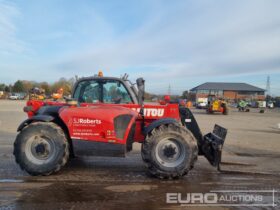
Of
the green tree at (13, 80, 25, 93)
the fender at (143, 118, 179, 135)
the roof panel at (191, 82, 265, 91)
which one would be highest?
the roof panel at (191, 82, 265, 91)

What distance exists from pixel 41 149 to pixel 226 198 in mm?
3636

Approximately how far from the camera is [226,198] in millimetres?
5109

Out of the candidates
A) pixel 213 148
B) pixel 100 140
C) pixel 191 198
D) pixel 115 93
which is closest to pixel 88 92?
pixel 115 93

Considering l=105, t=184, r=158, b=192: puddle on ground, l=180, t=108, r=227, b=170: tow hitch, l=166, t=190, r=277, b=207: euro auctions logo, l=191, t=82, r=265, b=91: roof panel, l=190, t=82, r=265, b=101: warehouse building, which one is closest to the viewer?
l=166, t=190, r=277, b=207: euro auctions logo

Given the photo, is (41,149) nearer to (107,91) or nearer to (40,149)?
(40,149)

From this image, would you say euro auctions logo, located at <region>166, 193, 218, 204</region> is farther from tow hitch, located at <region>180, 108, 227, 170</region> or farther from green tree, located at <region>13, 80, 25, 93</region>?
green tree, located at <region>13, 80, 25, 93</region>

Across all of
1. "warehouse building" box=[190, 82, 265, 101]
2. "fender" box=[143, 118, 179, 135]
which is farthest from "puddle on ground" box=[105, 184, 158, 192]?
"warehouse building" box=[190, 82, 265, 101]

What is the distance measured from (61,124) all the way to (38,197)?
6.29 ft

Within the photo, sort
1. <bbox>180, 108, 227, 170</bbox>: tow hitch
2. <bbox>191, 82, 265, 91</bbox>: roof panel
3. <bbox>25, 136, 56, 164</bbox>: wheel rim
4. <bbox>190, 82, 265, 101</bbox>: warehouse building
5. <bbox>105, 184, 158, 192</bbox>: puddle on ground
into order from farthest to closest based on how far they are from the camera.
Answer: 1. <bbox>191, 82, 265, 91</bbox>: roof panel
2. <bbox>190, 82, 265, 101</bbox>: warehouse building
3. <bbox>180, 108, 227, 170</bbox>: tow hitch
4. <bbox>25, 136, 56, 164</bbox>: wheel rim
5. <bbox>105, 184, 158, 192</bbox>: puddle on ground

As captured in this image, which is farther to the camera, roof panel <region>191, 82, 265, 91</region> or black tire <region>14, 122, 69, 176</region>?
roof panel <region>191, 82, 265, 91</region>

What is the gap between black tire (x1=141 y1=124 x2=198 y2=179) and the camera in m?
5.96

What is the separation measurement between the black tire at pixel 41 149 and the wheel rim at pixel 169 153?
6.15 ft

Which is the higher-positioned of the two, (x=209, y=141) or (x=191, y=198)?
(x=209, y=141)

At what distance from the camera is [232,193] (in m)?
5.35
